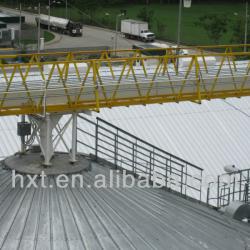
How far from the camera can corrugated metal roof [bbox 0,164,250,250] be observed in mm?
10914

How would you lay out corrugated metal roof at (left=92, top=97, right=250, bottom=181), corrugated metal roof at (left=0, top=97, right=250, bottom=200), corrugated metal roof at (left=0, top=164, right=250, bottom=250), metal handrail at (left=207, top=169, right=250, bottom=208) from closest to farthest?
corrugated metal roof at (left=0, top=164, right=250, bottom=250)
metal handrail at (left=207, top=169, right=250, bottom=208)
corrugated metal roof at (left=0, top=97, right=250, bottom=200)
corrugated metal roof at (left=92, top=97, right=250, bottom=181)

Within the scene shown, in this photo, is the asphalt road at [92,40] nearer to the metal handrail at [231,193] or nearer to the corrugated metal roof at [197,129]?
the corrugated metal roof at [197,129]

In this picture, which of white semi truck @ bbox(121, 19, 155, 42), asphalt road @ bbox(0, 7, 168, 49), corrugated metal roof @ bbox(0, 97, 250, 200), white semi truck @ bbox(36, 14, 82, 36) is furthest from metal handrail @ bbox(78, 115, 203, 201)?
white semi truck @ bbox(36, 14, 82, 36)

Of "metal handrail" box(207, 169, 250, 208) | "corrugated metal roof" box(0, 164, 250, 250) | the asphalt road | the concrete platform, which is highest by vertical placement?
the concrete platform

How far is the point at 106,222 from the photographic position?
37.9 ft

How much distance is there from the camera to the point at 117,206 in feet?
40.3

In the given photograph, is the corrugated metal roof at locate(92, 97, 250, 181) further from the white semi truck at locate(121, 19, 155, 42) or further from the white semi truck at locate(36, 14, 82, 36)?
the white semi truck at locate(36, 14, 82, 36)

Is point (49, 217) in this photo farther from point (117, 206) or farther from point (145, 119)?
point (145, 119)

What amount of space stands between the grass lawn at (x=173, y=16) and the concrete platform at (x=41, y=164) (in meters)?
54.3

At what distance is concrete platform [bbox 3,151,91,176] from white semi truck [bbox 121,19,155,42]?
54.4 meters

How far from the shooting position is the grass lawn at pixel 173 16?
2800 inches

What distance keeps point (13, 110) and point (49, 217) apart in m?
3.20

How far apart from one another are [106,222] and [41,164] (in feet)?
8.72

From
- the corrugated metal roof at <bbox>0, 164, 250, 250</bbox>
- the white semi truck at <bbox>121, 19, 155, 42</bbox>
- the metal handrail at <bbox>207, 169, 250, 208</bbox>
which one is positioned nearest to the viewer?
the corrugated metal roof at <bbox>0, 164, 250, 250</bbox>
